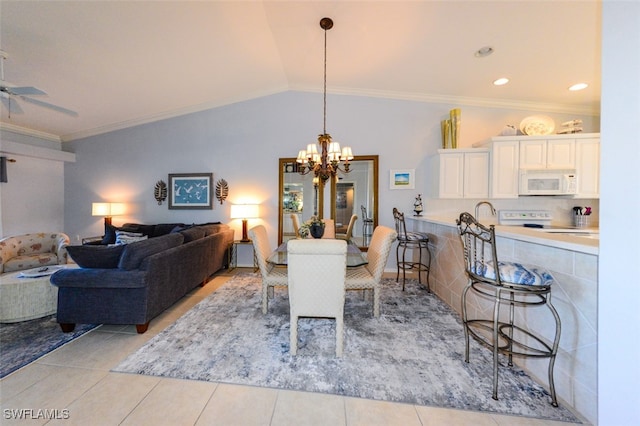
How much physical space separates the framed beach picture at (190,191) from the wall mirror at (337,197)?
1481 mm

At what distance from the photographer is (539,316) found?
1.68 m

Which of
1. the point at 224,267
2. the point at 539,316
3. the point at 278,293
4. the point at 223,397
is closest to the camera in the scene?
the point at 223,397

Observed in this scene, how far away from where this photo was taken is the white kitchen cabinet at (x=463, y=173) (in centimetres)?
378

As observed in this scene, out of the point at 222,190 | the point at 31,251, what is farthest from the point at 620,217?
the point at 31,251

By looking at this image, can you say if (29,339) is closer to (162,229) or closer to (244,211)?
(162,229)

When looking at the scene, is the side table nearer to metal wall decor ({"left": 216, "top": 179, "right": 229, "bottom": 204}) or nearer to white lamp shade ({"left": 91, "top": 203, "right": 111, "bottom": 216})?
metal wall decor ({"left": 216, "top": 179, "right": 229, "bottom": 204})

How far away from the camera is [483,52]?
9.60ft

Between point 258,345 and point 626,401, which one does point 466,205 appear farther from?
point 258,345

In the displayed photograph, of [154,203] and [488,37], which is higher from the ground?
[488,37]

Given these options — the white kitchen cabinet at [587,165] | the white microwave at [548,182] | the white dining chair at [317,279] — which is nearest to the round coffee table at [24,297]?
the white dining chair at [317,279]

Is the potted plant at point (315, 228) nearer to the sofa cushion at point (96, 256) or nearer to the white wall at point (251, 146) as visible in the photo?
the white wall at point (251, 146)

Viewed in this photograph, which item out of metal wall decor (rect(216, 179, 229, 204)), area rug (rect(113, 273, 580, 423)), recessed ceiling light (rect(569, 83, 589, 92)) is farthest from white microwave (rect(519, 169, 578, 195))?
metal wall decor (rect(216, 179, 229, 204))

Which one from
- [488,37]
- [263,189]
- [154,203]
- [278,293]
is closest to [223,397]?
[278,293]

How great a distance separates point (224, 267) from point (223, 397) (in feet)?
10.5
